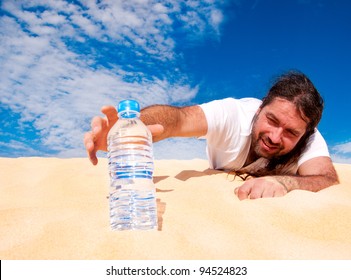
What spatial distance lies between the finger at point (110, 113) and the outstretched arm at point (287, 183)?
1048 mm

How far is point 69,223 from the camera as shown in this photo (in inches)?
67.0

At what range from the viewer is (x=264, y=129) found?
3.72 meters

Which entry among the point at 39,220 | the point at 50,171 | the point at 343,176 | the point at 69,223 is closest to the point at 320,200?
the point at 69,223

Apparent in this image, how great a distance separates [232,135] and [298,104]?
0.80 m

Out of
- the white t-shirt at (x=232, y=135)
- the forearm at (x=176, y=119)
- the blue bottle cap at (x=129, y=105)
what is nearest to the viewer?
the blue bottle cap at (x=129, y=105)

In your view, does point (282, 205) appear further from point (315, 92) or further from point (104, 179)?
point (315, 92)

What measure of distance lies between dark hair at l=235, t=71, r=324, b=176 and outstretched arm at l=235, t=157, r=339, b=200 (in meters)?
0.33

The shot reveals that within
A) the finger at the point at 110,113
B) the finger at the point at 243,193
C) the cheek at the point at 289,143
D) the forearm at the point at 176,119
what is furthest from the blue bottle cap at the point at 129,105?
the cheek at the point at 289,143

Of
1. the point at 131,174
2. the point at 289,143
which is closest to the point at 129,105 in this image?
the point at 131,174

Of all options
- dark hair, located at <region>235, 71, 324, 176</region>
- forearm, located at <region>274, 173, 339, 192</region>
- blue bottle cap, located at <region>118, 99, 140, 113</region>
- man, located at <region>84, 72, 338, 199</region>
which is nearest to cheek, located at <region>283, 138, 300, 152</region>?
man, located at <region>84, 72, 338, 199</region>

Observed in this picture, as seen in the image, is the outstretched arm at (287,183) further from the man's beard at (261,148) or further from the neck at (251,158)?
the neck at (251,158)

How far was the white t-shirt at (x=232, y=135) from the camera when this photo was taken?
3.62m

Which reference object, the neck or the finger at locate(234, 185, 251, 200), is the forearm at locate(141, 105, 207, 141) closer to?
the neck
